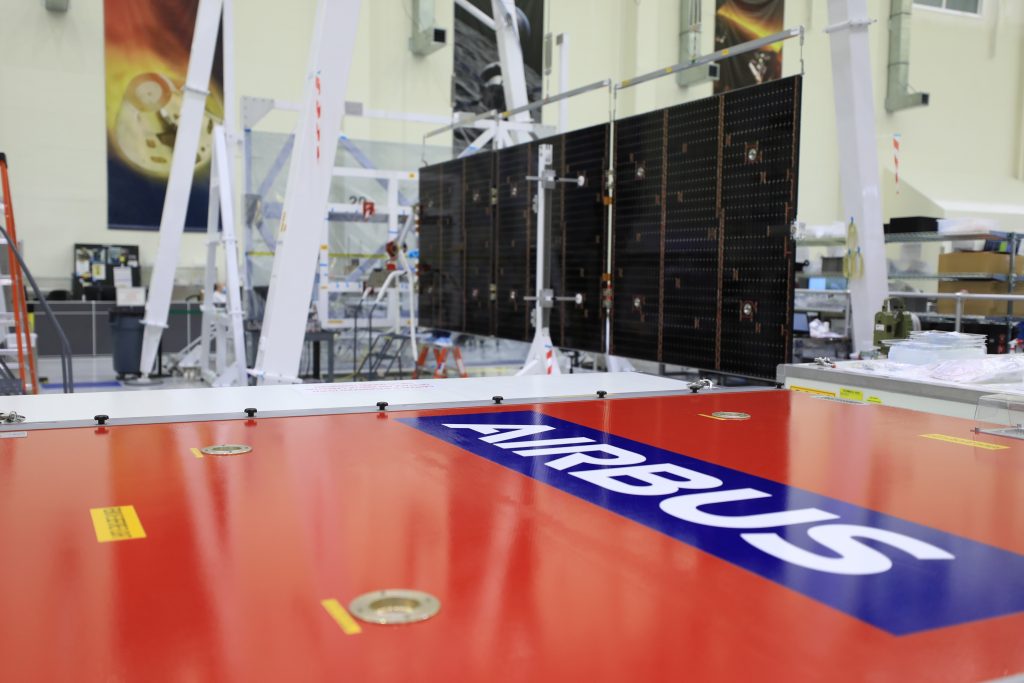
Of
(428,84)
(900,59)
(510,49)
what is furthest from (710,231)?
(900,59)

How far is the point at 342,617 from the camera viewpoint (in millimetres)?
855

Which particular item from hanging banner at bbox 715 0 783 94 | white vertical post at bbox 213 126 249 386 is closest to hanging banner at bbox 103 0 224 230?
white vertical post at bbox 213 126 249 386

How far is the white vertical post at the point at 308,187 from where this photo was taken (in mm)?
4082

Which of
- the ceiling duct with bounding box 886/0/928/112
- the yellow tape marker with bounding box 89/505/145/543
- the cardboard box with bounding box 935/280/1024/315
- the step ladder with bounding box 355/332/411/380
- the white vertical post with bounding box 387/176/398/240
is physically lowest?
the step ladder with bounding box 355/332/411/380

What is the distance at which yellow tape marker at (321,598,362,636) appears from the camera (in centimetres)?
83

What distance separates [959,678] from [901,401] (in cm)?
219

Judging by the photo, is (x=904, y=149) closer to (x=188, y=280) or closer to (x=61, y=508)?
(x=188, y=280)

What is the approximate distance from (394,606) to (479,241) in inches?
247

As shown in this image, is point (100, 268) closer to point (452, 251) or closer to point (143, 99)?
point (143, 99)

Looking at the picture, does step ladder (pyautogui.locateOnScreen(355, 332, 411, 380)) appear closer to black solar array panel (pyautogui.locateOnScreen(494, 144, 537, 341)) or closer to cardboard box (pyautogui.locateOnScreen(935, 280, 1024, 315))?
black solar array panel (pyautogui.locateOnScreen(494, 144, 537, 341))

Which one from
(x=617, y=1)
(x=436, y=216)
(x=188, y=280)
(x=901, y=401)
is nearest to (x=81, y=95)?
(x=188, y=280)

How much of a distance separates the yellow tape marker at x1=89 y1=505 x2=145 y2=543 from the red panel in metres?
0.02

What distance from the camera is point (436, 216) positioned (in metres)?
7.86

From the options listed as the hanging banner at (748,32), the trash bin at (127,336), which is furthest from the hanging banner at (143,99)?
the hanging banner at (748,32)
